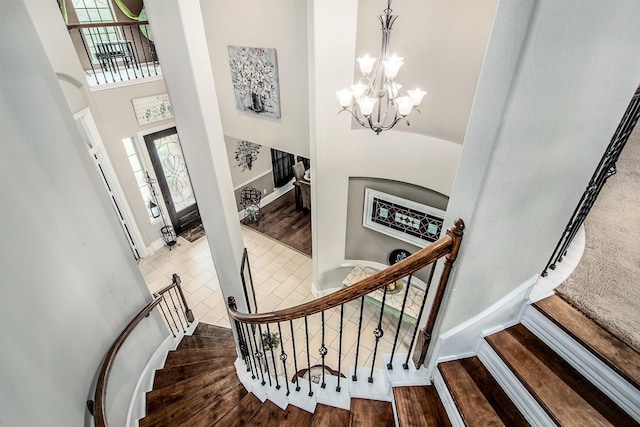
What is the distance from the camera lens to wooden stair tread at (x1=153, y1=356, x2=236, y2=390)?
11.1 ft

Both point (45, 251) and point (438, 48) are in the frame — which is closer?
point (45, 251)

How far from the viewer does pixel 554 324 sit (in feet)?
5.34

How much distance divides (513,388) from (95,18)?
7892 mm

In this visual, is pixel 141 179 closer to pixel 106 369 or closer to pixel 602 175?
pixel 106 369

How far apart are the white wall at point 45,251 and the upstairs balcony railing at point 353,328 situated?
1.11 meters

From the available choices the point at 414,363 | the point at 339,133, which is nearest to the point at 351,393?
the point at 414,363

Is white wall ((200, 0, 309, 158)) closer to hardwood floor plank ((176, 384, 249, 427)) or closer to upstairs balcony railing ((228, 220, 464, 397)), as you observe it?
upstairs balcony railing ((228, 220, 464, 397))

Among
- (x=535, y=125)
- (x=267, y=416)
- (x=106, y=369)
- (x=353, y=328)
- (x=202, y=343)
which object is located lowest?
(x=353, y=328)

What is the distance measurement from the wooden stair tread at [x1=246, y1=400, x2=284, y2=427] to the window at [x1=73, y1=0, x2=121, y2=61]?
618 centimetres

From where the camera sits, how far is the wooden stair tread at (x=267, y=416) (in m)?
2.46

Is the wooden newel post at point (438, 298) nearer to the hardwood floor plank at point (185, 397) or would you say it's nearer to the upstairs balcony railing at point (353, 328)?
the upstairs balcony railing at point (353, 328)

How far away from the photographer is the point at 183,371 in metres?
3.49

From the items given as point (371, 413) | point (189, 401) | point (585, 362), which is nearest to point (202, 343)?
point (189, 401)

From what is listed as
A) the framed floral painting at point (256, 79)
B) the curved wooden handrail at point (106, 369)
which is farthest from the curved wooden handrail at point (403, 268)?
the framed floral painting at point (256, 79)
